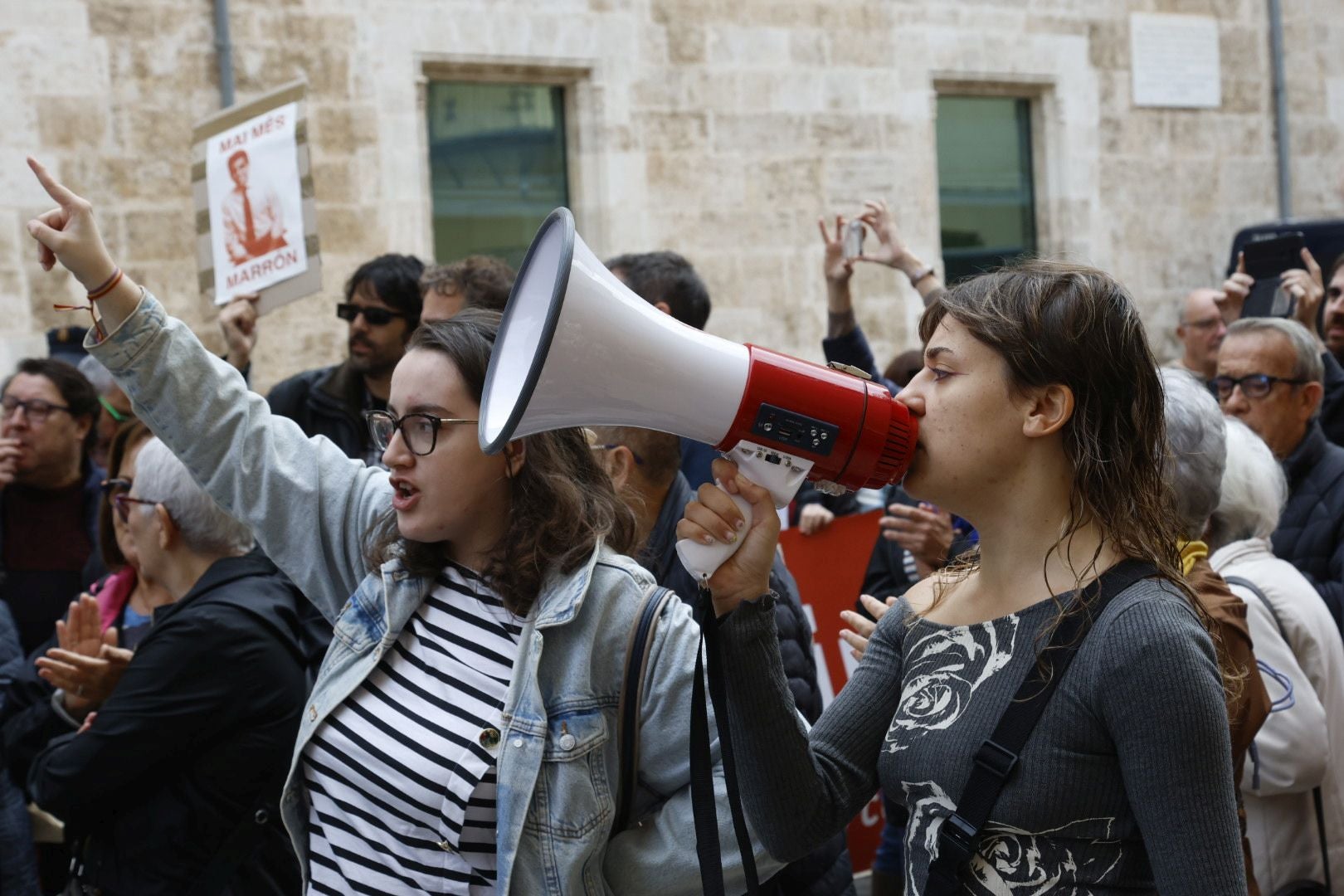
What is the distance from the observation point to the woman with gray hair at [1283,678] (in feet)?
9.63

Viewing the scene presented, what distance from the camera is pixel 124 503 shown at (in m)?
3.17

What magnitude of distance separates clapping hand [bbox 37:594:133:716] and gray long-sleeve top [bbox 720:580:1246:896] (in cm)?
166

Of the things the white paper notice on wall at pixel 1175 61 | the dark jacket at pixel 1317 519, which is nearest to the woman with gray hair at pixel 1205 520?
the dark jacket at pixel 1317 519

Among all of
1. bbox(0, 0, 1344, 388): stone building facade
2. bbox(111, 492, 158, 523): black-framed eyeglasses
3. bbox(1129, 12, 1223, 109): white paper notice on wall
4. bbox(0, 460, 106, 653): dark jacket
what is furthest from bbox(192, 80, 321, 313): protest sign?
bbox(1129, 12, 1223, 109): white paper notice on wall

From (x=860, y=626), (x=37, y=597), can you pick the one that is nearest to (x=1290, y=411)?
(x=860, y=626)

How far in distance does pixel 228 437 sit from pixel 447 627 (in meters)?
0.49

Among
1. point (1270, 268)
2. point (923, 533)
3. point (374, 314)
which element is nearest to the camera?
point (923, 533)

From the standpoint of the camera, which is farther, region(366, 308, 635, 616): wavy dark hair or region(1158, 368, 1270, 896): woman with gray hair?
region(1158, 368, 1270, 896): woman with gray hair

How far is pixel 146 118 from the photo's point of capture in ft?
24.8

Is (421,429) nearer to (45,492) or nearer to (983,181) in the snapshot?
(45,492)

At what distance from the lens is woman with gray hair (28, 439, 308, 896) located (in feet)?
9.03

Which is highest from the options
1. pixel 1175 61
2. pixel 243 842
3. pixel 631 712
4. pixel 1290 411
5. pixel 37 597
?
pixel 1175 61

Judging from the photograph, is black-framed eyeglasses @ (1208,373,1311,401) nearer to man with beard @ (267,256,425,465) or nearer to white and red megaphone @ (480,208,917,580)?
man with beard @ (267,256,425,465)

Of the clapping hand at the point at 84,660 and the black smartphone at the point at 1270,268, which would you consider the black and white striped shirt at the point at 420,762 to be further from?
the black smartphone at the point at 1270,268
